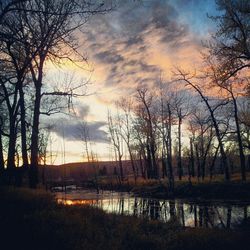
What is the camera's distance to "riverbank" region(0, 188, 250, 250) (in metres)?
10.0

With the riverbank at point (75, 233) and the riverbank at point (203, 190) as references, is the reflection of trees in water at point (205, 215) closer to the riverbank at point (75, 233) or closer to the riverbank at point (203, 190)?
the riverbank at point (75, 233)

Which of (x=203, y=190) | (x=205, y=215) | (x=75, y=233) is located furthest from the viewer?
(x=203, y=190)

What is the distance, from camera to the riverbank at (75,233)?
32.9 feet

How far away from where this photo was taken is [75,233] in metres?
10.8

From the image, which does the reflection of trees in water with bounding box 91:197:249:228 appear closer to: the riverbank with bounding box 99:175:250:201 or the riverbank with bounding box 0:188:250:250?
the riverbank with bounding box 0:188:250:250

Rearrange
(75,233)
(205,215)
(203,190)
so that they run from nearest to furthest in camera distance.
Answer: (75,233), (205,215), (203,190)

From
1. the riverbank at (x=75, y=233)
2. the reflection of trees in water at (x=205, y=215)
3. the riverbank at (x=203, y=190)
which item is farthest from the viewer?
the riverbank at (x=203, y=190)

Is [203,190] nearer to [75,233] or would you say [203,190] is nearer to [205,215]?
[205,215]

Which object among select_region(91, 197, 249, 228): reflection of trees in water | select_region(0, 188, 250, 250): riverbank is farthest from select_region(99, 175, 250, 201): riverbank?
select_region(0, 188, 250, 250): riverbank

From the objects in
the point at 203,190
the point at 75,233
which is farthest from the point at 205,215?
the point at 203,190

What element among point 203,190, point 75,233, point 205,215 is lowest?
point 205,215

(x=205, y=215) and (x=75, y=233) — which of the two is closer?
(x=75, y=233)

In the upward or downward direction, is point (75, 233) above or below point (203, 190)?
above

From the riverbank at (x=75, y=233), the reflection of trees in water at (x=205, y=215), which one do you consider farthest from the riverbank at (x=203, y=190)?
the riverbank at (x=75, y=233)
